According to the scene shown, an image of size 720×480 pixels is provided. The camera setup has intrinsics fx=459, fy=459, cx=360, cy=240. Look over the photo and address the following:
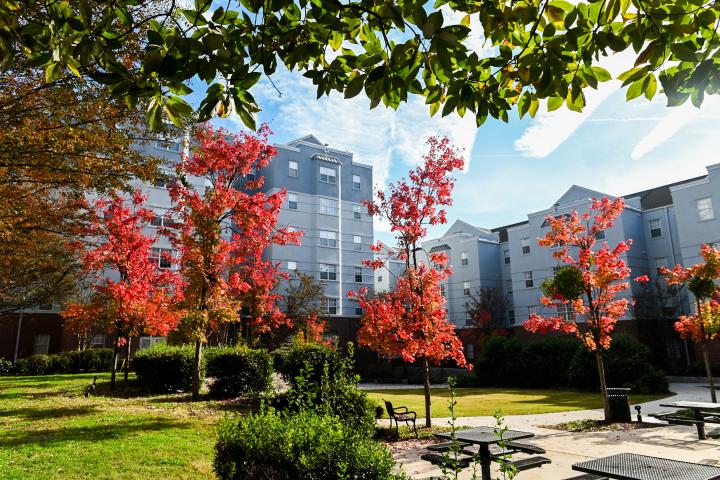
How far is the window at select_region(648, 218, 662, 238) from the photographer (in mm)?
35438

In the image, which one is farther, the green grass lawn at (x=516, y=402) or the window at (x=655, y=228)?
the window at (x=655, y=228)

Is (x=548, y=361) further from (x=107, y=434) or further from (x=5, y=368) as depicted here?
(x=5, y=368)

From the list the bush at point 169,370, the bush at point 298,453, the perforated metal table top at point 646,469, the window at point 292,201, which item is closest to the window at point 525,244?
the window at point 292,201

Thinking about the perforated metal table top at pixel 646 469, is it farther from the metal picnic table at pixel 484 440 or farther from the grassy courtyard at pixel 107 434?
the grassy courtyard at pixel 107 434

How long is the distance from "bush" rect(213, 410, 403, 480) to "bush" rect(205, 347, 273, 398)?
32.0 feet

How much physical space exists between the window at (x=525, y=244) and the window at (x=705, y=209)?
12822 mm

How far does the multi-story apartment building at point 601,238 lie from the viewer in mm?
32000

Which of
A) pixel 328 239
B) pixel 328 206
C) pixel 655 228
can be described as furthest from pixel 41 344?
pixel 655 228

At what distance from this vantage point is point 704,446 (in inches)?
364

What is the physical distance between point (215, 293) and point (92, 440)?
6.48 m

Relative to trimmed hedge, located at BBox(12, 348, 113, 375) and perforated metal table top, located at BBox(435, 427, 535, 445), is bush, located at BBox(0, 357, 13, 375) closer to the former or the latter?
trimmed hedge, located at BBox(12, 348, 113, 375)

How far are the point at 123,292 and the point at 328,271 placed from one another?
24833 millimetres

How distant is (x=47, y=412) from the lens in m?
11.7

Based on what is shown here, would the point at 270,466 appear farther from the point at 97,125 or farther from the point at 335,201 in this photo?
the point at 335,201
